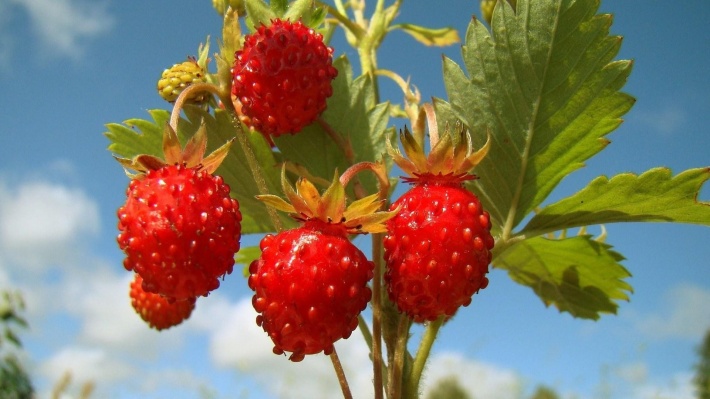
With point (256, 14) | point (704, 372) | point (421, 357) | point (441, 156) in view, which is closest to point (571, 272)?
point (421, 357)

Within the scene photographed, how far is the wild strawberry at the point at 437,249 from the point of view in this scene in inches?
39.1

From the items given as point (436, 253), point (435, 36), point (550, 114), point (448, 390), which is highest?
point (448, 390)

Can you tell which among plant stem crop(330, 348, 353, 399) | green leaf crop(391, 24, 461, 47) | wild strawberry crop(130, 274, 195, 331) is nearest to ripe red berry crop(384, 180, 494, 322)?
plant stem crop(330, 348, 353, 399)

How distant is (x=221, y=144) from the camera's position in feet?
4.45

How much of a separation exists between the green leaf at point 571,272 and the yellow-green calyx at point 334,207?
0.67 meters

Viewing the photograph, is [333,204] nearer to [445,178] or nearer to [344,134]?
[445,178]

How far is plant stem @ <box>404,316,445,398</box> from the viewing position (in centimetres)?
120

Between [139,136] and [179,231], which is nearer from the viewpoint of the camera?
[179,231]

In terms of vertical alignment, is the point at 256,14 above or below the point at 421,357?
above

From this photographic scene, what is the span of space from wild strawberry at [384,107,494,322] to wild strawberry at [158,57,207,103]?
0.46 metres

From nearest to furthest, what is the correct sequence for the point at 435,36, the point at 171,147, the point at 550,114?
the point at 171,147 < the point at 550,114 < the point at 435,36

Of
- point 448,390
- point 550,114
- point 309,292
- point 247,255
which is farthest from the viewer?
point 448,390

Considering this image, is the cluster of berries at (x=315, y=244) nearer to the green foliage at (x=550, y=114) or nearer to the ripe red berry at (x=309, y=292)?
the ripe red berry at (x=309, y=292)

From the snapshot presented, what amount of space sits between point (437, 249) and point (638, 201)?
54 centimetres
